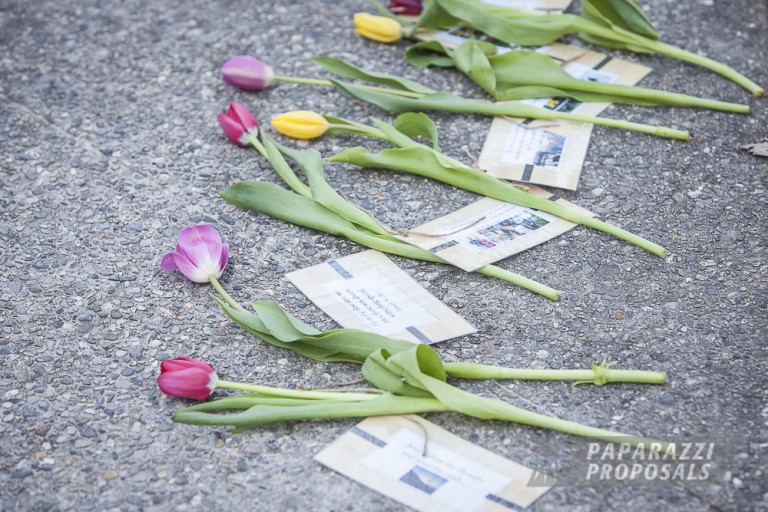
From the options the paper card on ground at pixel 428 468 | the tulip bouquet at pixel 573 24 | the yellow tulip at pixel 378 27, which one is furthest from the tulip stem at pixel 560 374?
the yellow tulip at pixel 378 27

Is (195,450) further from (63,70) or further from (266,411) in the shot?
(63,70)

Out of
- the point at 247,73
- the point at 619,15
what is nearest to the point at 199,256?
the point at 247,73

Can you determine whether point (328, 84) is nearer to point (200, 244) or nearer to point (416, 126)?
point (416, 126)

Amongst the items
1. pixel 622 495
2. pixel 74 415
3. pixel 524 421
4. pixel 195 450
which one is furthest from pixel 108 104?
pixel 622 495

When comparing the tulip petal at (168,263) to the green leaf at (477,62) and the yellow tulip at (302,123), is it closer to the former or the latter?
the yellow tulip at (302,123)

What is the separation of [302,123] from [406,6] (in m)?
0.65

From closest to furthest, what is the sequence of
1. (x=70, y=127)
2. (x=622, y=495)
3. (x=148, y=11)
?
1. (x=622, y=495)
2. (x=70, y=127)
3. (x=148, y=11)

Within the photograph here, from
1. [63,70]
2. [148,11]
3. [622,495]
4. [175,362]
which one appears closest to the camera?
[622,495]

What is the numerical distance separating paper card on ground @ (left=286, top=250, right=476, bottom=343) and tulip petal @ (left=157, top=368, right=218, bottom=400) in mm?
292

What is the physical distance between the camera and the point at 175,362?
1417mm

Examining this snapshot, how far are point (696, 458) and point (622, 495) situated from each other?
14 cm

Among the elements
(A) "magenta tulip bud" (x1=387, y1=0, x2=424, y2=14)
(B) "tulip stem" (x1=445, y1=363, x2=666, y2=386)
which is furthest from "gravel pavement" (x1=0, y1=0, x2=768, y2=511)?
(A) "magenta tulip bud" (x1=387, y1=0, x2=424, y2=14)

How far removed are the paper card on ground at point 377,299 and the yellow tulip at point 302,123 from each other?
41cm

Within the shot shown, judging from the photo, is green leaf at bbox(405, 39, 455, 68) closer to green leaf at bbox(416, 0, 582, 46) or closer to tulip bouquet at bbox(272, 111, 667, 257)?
green leaf at bbox(416, 0, 582, 46)
